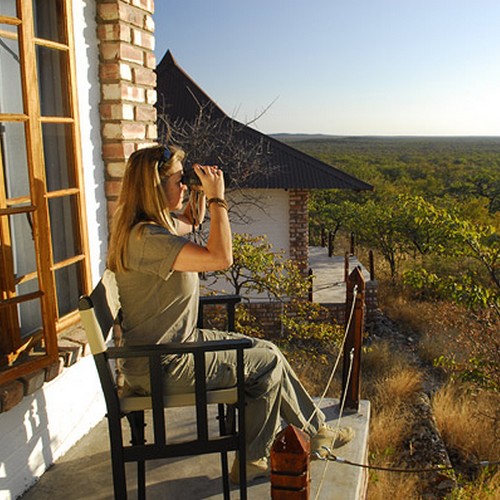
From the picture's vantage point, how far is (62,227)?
314cm

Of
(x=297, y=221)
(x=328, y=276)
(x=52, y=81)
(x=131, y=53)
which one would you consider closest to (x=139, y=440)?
(x=52, y=81)

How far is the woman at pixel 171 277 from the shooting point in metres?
2.35

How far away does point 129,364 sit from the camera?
2.50m

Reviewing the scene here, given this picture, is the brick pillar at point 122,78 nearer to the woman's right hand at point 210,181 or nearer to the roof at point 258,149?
the woman's right hand at point 210,181

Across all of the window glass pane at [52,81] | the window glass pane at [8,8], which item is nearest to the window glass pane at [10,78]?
the window glass pane at [8,8]

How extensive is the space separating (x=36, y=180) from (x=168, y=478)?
1646mm

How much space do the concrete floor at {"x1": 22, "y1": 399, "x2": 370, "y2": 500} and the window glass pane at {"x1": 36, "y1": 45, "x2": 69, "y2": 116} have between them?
73.0 inches

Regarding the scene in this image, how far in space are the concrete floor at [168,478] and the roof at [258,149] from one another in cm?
669

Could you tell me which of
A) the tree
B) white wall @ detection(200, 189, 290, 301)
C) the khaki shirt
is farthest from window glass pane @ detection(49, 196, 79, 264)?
white wall @ detection(200, 189, 290, 301)

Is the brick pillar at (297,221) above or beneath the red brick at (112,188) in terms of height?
beneath

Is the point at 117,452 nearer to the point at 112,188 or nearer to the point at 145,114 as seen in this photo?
the point at 112,188

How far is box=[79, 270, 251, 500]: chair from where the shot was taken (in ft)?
7.32

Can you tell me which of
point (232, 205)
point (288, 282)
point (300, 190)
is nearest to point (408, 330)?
point (300, 190)

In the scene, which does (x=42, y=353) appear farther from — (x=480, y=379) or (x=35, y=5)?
(x=480, y=379)
